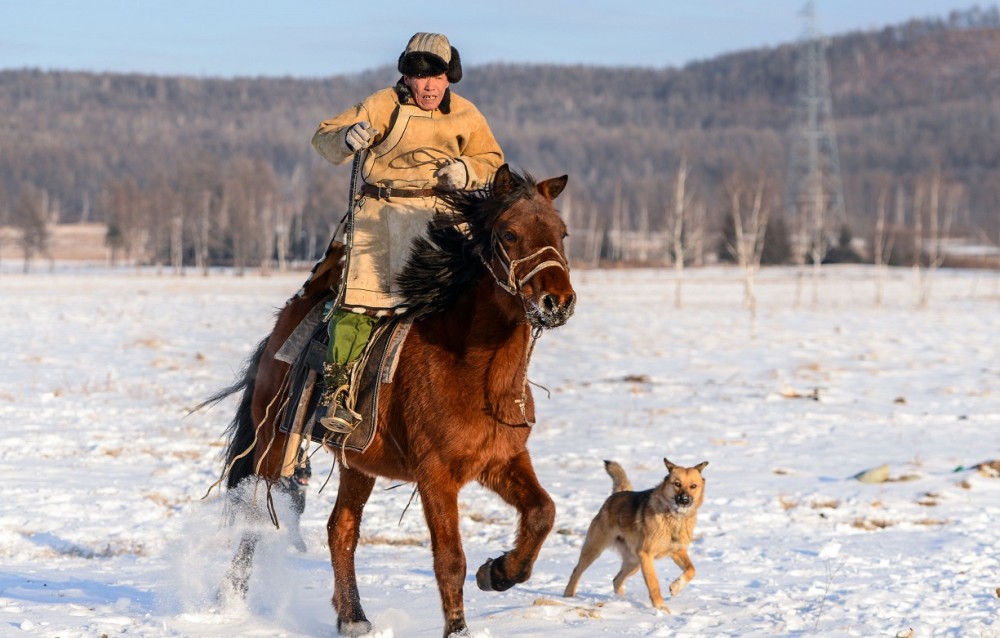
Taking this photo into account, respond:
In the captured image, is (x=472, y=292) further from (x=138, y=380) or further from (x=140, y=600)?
(x=138, y=380)

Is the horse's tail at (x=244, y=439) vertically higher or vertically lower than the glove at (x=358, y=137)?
lower

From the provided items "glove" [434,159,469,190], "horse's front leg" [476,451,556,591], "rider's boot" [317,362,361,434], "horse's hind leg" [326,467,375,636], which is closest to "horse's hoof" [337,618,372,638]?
"horse's hind leg" [326,467,375,636]

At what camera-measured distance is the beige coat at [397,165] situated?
19.5ft

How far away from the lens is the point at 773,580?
743 centimetres

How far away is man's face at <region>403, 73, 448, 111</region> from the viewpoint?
5.87 m

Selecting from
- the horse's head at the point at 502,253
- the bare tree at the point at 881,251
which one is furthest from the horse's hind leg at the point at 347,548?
the bare tree at the point at 881,251

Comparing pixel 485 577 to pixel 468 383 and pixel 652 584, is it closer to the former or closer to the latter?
pixel 468 383

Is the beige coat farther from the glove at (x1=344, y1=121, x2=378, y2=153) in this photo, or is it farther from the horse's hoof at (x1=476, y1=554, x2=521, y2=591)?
the horse's hoof at (x1=476, y1=554, x2=521, y2=591)

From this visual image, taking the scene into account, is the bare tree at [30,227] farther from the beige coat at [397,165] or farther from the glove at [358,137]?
the glove at [358,137]

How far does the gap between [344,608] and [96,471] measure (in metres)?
5.97

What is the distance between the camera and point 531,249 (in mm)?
4867

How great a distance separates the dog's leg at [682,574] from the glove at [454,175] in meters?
3.03

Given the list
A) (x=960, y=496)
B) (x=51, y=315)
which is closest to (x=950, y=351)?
(x=960, y=496)

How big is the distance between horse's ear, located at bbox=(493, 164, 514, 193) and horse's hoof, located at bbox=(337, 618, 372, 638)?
8.09 feet
